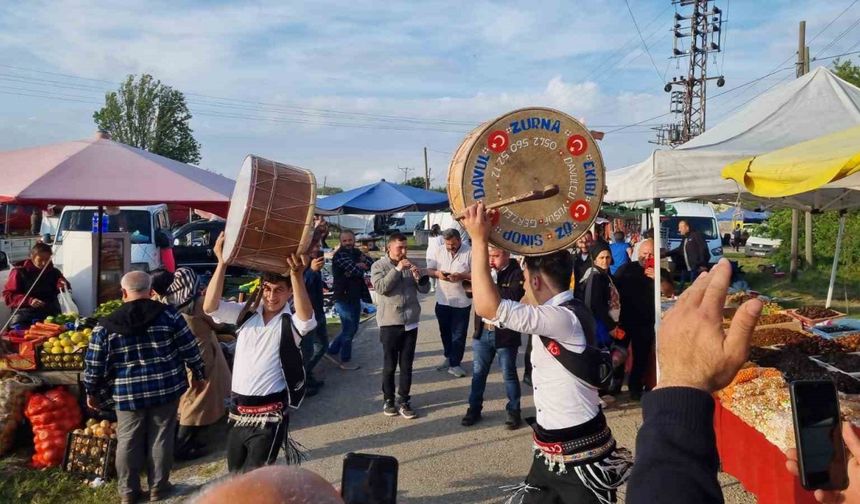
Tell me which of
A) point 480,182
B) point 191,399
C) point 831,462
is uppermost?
point 480,182

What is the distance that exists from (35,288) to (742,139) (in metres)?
8.30

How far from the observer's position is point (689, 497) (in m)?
1.03

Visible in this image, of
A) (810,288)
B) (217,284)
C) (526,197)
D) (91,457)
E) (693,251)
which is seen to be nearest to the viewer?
(526,197)

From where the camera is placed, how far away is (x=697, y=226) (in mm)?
18891

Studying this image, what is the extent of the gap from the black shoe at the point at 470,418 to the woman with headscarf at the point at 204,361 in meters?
2.46

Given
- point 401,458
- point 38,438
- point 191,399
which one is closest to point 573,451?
point 401,458

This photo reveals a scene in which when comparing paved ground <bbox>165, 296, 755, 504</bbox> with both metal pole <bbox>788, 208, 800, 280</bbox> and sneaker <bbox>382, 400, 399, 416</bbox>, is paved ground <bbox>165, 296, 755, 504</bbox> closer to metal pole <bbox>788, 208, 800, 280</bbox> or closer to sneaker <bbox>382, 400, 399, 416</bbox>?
sneaker <bbox>382, 400, 399, 416</bbox>

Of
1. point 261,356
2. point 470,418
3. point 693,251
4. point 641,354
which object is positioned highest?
point 693,251

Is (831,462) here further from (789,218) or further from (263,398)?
(789,218)

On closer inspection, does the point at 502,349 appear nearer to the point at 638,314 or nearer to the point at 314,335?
the point at 638,314

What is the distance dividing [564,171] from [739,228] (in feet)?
118

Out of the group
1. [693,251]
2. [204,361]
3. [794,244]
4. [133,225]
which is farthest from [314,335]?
[794,244]

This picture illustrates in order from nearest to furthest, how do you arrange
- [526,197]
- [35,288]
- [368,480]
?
[368,480] < [526,197] < [35,288]

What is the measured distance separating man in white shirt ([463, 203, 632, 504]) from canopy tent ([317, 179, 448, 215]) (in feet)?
33.6
